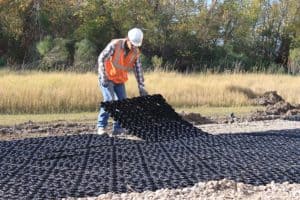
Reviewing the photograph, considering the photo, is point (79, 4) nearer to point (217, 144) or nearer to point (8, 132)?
point (8, 132)

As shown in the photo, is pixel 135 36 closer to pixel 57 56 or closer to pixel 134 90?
pixel 134 90

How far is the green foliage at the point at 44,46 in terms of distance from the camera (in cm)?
2644

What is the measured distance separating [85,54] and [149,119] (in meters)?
16.7

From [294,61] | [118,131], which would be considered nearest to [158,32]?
[294,61]

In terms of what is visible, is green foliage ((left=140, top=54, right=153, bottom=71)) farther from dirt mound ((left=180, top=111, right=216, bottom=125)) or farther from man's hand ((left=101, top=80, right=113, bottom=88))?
man's hand ((left=101, top=80, right=113, bottom=88))

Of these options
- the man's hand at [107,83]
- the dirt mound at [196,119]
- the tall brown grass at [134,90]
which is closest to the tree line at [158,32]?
the tall brown grass at [134,90]

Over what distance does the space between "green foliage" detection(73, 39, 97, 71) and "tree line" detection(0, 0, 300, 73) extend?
0.06 meters

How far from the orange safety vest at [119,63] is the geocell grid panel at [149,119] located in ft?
1.32

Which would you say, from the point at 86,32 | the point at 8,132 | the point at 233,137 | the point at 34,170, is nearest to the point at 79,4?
the point at 86,32

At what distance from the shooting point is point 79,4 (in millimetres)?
31094

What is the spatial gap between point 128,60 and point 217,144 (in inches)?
73.5

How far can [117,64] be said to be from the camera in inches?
375

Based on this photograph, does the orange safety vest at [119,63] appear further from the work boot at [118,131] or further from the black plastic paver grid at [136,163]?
the black plastic paver grid at [136,163]

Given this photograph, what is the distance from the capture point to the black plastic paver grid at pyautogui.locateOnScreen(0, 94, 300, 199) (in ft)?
20.7
